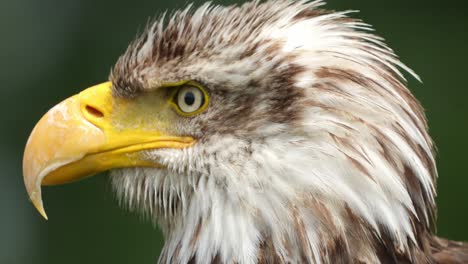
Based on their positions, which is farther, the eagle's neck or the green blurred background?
the green blurred background

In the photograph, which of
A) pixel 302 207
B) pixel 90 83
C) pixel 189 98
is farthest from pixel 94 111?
pixel 90 83

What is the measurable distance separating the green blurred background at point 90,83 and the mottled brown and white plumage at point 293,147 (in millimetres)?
3125

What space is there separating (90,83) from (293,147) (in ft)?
13.3

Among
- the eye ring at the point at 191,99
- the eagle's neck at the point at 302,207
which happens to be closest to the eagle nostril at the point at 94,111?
the eye ring at the point at 191,99

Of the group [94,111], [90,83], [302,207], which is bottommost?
[90,83]

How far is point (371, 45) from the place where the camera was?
8.63 ft

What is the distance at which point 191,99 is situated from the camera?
2.61m

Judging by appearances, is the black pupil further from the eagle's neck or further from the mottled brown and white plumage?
the eagle's neck

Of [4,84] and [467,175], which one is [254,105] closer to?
[467,175]

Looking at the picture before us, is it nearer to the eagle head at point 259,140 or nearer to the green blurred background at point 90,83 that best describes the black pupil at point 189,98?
the eagle head at point 259,140

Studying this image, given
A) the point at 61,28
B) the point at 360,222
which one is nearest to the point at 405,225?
the point at 360,222

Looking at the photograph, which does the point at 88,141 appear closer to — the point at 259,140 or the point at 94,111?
the point at 94,111

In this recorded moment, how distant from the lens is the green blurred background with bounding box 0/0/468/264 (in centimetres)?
591

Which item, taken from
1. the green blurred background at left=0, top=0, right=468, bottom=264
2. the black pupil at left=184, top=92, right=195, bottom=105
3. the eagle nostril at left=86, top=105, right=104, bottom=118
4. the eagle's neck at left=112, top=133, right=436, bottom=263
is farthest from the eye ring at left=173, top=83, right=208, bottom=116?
the green blurred background at left=0, top=0, right=468, bottom=264
